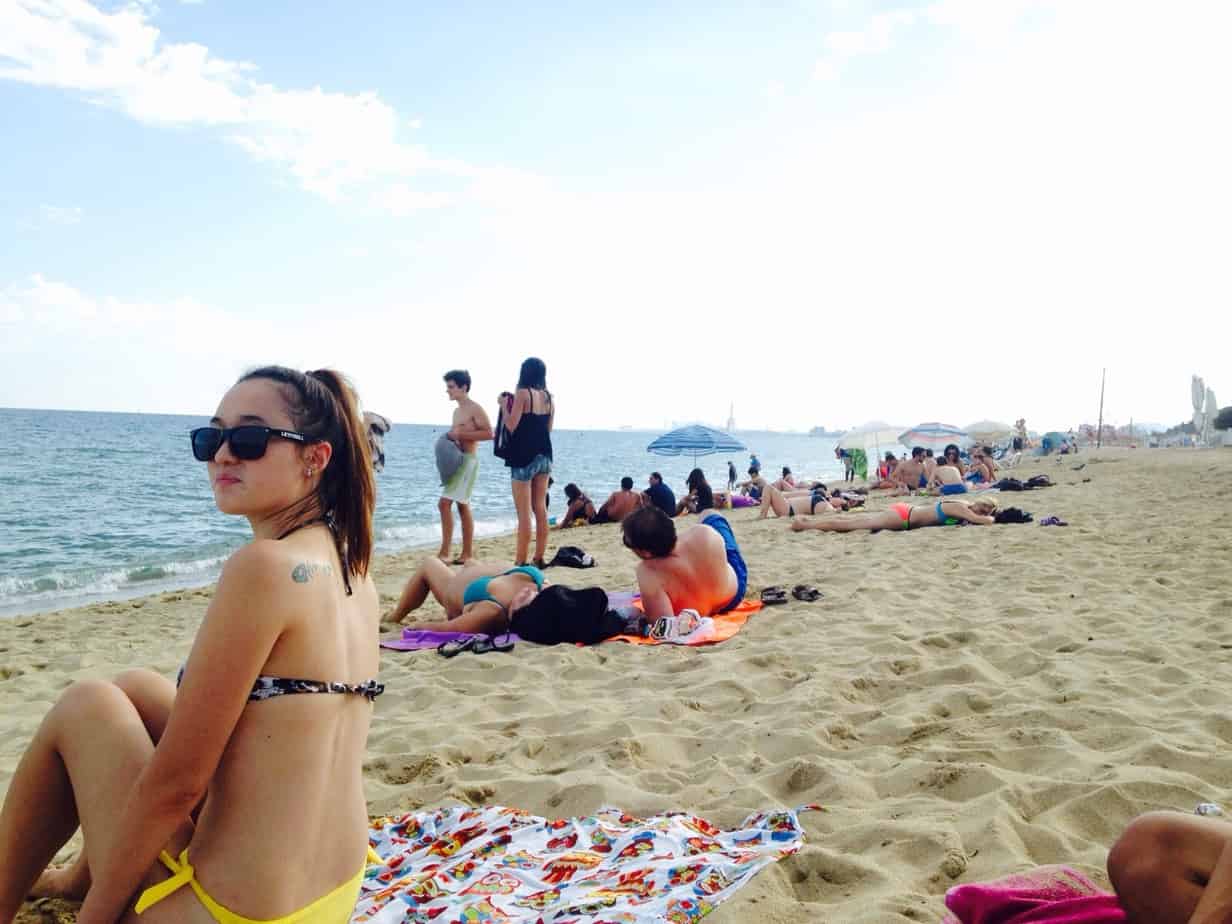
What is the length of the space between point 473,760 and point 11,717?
2358mm

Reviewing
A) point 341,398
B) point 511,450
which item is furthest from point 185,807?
point 511,450

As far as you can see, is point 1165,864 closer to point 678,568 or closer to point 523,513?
point 678,568

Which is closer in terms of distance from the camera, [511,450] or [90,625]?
[90,625]

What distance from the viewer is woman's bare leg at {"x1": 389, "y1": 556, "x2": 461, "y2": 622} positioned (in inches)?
215

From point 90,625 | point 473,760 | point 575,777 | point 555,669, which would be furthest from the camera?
point 90,625

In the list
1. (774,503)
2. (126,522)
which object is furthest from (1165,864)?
(126,522)

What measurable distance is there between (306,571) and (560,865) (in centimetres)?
126

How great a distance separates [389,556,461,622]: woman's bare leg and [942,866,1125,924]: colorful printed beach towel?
4045 mm

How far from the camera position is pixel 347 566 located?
1.63m

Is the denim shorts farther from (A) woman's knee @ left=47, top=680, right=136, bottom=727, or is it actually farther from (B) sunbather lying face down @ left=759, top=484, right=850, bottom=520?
(A) woman's knee @ left=47, top=680, right=136, bottom=727

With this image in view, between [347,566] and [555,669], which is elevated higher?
[347,566]

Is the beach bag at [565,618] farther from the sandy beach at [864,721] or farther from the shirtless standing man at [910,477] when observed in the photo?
the shirtless standing man at [910,477]

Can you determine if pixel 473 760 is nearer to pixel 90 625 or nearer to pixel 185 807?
pixel 185 807

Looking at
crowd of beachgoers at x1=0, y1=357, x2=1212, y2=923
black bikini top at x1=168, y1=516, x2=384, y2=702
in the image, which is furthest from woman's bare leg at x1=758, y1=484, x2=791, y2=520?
black bikini top at x1=168, y1=516, x2=384, y2=702
